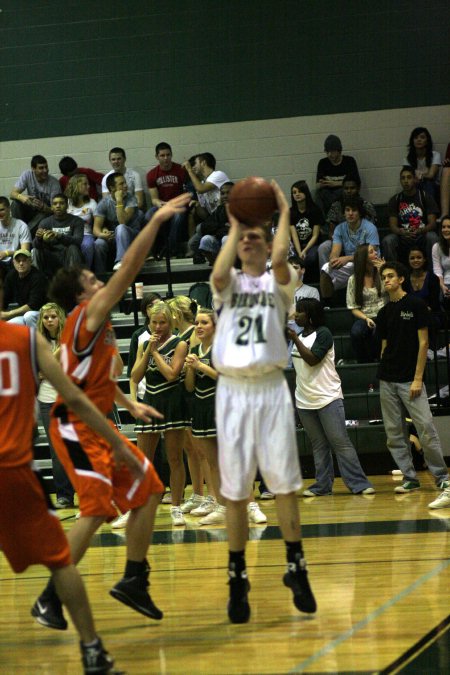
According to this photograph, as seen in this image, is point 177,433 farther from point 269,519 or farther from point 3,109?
point 3,109

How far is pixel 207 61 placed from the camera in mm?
13555

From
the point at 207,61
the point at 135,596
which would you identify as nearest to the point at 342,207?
the point at 207,61

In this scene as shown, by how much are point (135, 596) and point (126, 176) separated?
9119 millimetres

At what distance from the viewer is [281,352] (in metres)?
4.69

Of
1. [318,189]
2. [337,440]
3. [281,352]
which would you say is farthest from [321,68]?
[281,352]

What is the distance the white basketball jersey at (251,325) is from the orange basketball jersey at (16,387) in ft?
3.52

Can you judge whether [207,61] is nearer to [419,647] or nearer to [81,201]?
[81,201]

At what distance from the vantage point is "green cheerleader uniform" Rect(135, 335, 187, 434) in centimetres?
804

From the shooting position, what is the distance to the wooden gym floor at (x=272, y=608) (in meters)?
4.12

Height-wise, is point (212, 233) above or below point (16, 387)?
above

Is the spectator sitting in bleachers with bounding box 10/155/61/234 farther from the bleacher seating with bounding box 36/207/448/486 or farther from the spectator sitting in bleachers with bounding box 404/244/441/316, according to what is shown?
the spectator sitting in bleachers with bounding box 404/244/441/316

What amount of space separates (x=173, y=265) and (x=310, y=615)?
27.8 ft

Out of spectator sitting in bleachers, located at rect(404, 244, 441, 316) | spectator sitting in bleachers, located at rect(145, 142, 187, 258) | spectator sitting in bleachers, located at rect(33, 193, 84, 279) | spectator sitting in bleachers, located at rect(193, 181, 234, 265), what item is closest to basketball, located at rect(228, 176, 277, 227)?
spectator sitting in bleachers, located at rect(404, 244, 441, 316)

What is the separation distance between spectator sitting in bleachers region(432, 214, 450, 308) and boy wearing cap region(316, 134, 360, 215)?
1.93m
